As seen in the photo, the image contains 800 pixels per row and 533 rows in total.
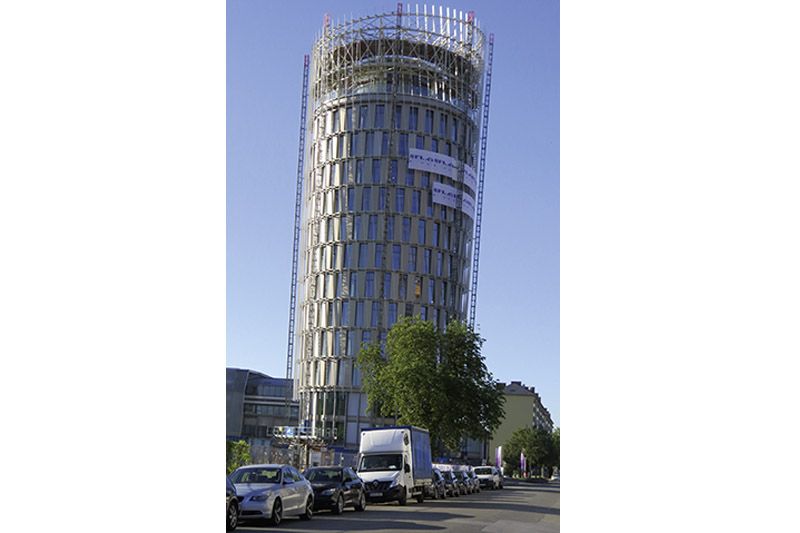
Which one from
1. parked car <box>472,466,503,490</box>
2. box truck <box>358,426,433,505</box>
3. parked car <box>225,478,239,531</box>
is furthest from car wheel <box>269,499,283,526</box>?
parked car <box>472,466,503,490</box>

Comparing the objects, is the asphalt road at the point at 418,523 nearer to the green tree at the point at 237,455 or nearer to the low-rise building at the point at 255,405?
the green tree at the point at 237,455

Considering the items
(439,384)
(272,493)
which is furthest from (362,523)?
(439,384)

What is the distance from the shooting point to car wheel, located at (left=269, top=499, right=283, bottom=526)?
45.2 ft

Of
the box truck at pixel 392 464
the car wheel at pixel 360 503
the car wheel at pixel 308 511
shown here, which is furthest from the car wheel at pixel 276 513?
the box truck at pixel 392 464

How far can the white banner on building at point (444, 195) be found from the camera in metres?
60.3

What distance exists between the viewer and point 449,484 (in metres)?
28.9

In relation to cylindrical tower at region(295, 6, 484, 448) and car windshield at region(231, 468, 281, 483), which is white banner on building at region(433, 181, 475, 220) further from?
car windshield at region(231, 468, 281, 483)

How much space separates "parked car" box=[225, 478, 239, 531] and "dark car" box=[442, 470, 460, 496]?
15929 mm

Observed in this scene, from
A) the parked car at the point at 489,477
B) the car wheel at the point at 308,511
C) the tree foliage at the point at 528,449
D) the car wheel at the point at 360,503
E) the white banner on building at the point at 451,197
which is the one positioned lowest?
the tree foliage at the point at 528,449

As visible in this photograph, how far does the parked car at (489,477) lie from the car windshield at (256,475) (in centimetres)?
2780

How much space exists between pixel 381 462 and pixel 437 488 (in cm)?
472
